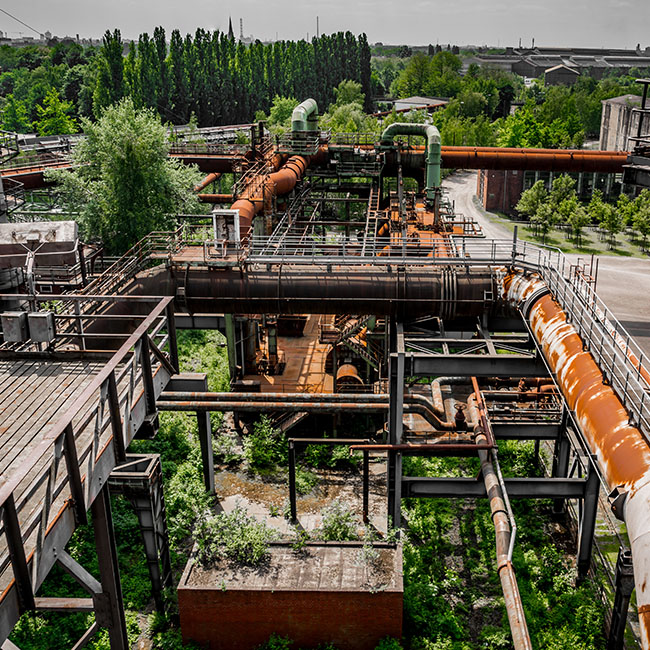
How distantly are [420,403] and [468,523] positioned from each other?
3694 mm

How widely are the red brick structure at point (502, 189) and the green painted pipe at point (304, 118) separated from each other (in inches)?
828

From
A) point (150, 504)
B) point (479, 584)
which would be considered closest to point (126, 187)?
point (150, 504)

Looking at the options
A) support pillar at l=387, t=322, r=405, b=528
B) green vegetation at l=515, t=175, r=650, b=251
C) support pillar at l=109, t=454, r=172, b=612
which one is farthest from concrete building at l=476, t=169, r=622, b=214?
support pillar at l=109, t=454, r=172, b=612

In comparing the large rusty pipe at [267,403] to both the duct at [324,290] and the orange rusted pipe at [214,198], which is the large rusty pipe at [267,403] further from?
the orange rusted pipe at [214,198]

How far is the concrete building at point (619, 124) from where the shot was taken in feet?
194

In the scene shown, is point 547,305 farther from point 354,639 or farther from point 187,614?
point 187,614

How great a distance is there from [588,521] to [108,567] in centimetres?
1030

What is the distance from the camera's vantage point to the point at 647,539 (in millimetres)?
6879

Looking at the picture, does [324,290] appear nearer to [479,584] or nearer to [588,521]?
[479,584]

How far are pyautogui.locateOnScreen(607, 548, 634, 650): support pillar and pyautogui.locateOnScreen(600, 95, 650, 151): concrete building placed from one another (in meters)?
52.8

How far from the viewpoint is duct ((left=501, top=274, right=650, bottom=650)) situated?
6.95 meters

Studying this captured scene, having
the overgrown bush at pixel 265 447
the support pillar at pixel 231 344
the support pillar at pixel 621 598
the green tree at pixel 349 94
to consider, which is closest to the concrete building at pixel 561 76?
the green tree at pixel 349 94

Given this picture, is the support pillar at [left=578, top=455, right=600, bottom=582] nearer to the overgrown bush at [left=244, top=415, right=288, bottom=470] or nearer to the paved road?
the overgrown bush at [left=244, top=415, right=288, bottom=470]

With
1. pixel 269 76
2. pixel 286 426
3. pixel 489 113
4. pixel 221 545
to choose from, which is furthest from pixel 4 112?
pixel 221 545
